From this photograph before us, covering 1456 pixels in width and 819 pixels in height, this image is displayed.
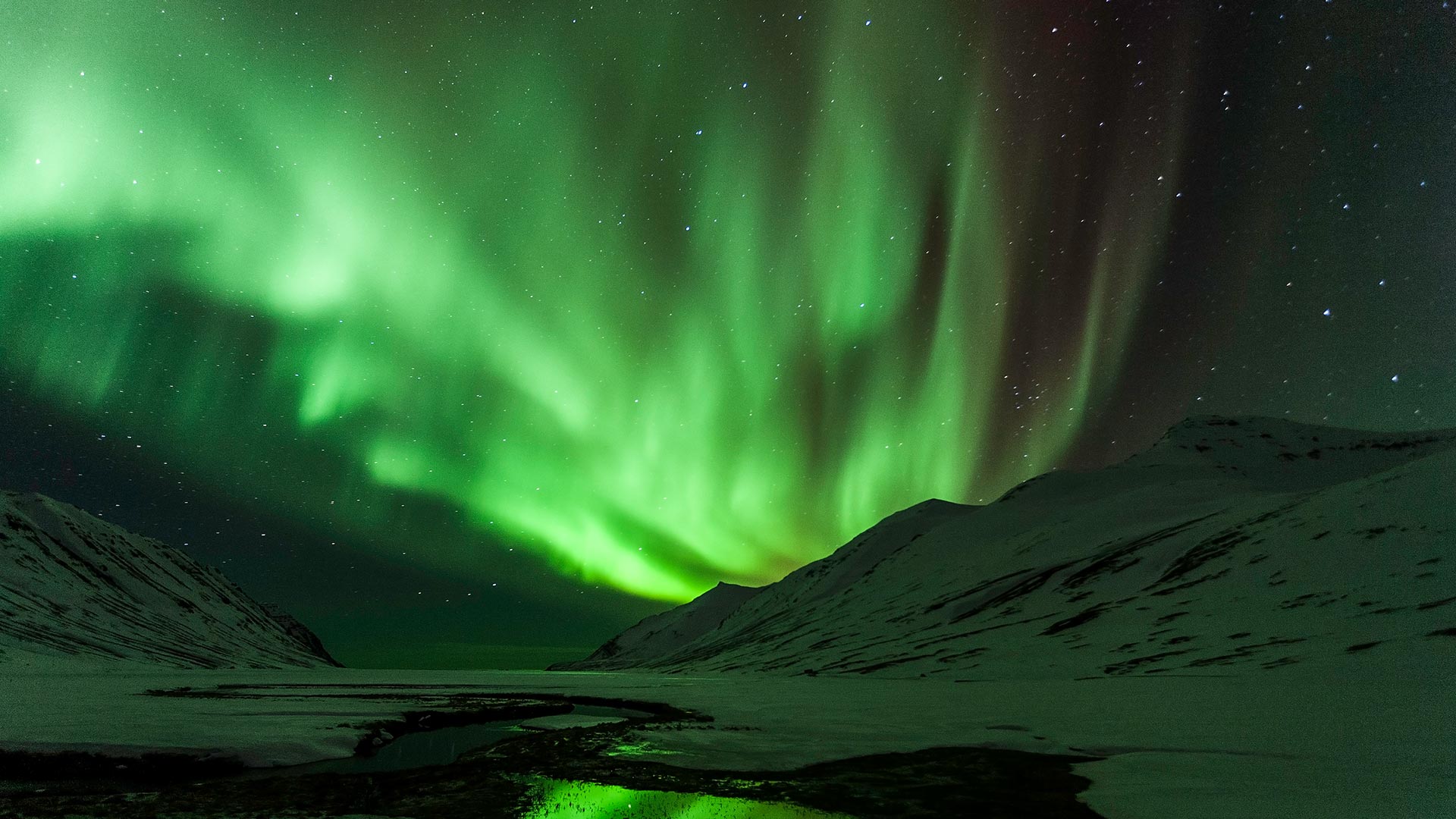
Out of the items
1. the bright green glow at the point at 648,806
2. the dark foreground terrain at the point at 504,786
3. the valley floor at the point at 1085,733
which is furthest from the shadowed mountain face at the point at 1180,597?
the bright green glow at the point at 648,806

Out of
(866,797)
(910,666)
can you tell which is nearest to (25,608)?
(910,666)

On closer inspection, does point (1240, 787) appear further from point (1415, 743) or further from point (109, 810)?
point (109, 810)

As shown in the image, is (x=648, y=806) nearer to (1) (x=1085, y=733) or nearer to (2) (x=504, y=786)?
(2) (x=504, y=786)

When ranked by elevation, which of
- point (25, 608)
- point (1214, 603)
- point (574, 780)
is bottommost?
point (25, 608)

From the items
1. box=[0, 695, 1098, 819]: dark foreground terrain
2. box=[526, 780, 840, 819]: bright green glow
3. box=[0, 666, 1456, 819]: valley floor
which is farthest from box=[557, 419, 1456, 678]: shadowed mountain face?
box=[526, 780, 840, 819]: bright green glow

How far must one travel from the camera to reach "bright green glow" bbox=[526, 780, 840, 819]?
12328 mm

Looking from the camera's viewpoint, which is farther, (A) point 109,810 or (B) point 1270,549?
(B) point 1270,549

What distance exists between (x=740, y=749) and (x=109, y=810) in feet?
44.5

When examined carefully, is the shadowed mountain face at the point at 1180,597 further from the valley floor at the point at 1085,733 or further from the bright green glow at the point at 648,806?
the bright green glow at the point at 648,806

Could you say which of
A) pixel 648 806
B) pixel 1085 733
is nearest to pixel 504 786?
pixel 648 806

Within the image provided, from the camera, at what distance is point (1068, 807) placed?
12562 mm

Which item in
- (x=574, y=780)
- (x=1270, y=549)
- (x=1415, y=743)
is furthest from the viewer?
(x=1270, y=549)

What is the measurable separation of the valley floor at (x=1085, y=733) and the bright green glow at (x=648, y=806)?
10.1 ft

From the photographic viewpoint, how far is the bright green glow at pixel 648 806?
12328 millimetres
